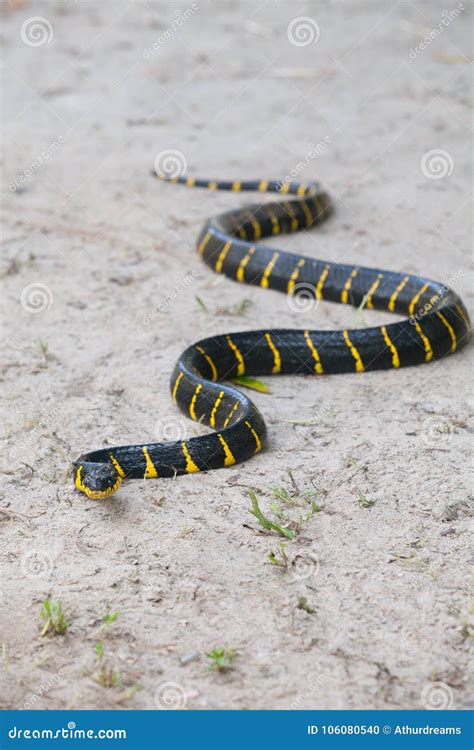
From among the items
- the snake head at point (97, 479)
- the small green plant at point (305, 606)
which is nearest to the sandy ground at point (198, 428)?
the small green plant at point (305, 606)

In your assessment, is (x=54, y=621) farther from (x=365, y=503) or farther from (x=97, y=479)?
(x=365, y=503)

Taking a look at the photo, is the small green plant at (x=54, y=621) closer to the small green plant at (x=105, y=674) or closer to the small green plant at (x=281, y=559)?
the small green plant at (x=105, y=674)

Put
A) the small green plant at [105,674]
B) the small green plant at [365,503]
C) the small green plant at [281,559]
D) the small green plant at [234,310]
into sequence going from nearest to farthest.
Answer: the small green plant at [105,674] < the small green plant at [281,559] < the small green plant at [365,503] < the small green plant at [234,310]

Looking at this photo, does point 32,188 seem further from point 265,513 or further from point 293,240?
point 265,513

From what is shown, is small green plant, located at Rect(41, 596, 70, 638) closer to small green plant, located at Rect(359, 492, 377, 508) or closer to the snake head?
the snake head

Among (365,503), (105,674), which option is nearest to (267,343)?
(365,503)

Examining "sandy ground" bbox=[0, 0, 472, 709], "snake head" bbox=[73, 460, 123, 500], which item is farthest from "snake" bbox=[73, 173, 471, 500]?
"sandy ground" bbox=[0, 0, 472, 709]
